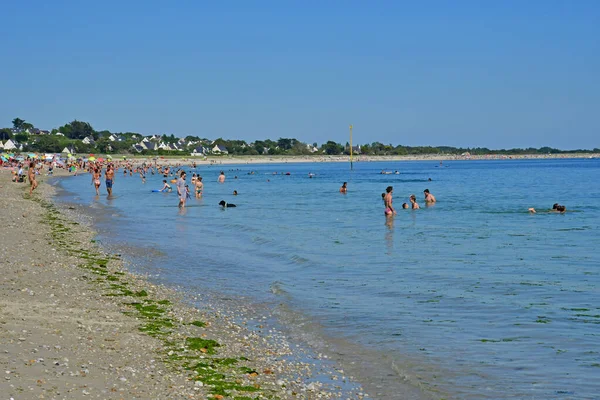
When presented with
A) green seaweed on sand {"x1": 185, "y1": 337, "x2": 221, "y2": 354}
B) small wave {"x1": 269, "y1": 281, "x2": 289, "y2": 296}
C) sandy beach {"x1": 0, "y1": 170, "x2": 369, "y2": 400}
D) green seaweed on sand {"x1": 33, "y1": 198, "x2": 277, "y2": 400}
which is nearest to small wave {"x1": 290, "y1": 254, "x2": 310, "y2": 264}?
small wave {"x1": 269, "y1": 281, "x2": 289, "y2": 296}

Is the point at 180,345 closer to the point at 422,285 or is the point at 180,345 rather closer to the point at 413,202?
the point at 422,285

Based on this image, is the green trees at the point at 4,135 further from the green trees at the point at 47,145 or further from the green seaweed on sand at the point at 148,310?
→ the green seaweed on sand at the point at 148,310

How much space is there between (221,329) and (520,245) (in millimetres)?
14240

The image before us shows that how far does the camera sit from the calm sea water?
8.91 m

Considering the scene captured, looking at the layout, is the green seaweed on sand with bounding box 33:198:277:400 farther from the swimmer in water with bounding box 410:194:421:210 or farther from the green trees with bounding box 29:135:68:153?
the green trees with bounding box 29:135:68:153

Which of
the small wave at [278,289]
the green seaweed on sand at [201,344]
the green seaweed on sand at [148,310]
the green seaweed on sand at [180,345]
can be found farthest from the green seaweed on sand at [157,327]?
the small wave at [278,289]

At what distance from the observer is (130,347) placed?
869 cm

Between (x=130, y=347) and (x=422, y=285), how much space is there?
25.4 feet

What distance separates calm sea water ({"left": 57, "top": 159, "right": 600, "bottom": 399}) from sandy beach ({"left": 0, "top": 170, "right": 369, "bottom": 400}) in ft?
2.87

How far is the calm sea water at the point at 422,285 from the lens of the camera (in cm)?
891

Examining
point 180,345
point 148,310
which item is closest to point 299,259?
point 148,310

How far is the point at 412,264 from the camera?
18.0 meters

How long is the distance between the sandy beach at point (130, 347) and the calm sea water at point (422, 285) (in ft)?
2.87

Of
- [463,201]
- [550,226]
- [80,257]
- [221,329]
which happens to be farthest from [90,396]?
[463,201]
